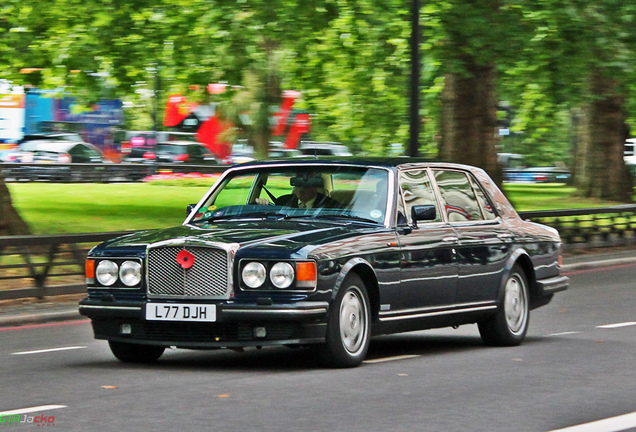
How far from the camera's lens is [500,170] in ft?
82.9

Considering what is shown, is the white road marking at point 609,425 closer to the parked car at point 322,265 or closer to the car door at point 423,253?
the parked car at point 322,265

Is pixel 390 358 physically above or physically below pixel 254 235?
below

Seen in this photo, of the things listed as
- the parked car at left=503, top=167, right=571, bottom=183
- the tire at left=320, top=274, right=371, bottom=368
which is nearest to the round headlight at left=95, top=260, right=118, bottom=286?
the tire at left=320, top=274, right=371, bottom=368

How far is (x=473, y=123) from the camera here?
81.0 ft

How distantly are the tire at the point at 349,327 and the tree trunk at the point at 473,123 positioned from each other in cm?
1582

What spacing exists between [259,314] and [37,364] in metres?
2.25

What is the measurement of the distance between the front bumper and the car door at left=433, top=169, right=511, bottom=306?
214cm

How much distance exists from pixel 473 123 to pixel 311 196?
15.4m

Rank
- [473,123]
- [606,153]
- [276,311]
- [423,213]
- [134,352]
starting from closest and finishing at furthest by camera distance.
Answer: [276,311] → [134,352] → [423,213] → [473,123] → [606,153]

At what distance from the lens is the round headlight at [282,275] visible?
8.37 meters

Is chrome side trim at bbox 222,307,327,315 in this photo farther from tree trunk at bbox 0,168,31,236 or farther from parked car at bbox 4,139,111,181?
parked car at bbox 4,139,111,181

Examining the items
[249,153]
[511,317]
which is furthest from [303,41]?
[249,153]

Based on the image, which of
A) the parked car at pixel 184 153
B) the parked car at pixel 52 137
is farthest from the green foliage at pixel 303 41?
the parked car at pixel 184 153

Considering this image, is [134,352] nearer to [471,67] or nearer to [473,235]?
[473,235]
